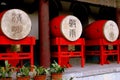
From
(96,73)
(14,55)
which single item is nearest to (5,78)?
(14,55)

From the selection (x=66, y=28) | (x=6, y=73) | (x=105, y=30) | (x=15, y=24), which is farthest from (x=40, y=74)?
(x=105, y=30)

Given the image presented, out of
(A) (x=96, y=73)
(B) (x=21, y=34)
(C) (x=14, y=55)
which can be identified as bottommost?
(A) (x=96, y=73)

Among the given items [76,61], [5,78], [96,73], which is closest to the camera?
[5,78]

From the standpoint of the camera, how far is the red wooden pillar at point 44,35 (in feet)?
26.3

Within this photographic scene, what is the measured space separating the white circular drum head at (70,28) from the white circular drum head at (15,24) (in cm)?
126

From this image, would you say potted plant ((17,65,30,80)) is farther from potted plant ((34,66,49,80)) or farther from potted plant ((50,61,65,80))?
potted plant ((50,61,65,80))

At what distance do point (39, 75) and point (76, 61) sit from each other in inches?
182

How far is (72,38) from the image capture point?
8750 mm

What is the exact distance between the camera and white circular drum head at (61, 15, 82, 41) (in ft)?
28.2

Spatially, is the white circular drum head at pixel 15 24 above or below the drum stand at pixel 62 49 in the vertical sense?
above

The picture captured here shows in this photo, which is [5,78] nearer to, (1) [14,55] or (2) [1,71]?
(2) [1,71]

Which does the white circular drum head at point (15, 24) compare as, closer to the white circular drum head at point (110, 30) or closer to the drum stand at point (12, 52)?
the drum stand at point (12, 52)

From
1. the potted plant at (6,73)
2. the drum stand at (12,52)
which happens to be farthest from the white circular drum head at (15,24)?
the potted plant at (6,73)

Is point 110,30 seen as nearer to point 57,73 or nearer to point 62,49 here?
point 62,49
